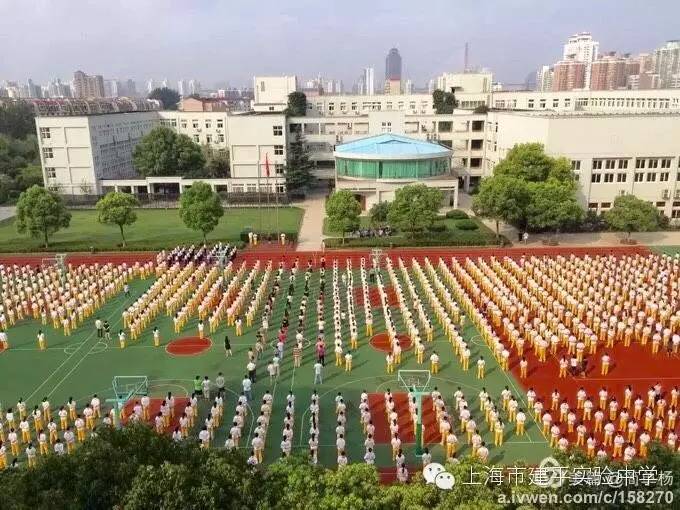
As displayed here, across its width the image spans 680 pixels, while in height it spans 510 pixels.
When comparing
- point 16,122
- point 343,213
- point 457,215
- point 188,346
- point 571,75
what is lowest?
point 188,346

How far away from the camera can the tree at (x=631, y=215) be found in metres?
34.5

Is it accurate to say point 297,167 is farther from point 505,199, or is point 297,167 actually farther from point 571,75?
point 571,75

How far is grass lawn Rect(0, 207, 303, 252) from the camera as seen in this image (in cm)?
3562

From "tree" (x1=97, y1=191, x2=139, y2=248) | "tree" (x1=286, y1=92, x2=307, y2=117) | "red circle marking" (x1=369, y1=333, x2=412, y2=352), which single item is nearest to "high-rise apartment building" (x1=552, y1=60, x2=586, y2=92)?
"tree" (x1=286, y1=92, x2=307, y2=117)

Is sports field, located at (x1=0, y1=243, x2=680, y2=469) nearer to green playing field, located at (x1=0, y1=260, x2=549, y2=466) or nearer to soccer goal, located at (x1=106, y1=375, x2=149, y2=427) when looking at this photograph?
green playing field, located at (x1=0, y1=260, x2=549, y2=466)

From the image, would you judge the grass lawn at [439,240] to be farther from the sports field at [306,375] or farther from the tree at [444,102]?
the tree at [444,102]

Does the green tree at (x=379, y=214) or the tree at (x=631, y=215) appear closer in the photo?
the tree at (x=631, y=215)

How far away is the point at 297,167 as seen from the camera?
5284 centimetres

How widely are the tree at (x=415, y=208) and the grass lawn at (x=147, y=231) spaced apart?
8.51m

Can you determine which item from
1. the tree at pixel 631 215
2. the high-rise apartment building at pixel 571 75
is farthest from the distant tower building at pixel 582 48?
the tree at pixel 631 215

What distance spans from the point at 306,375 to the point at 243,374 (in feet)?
7.07

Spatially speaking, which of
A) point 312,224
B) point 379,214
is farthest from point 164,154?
point 379,214

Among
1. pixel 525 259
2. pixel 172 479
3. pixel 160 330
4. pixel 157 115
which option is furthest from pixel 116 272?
pixel 157 115

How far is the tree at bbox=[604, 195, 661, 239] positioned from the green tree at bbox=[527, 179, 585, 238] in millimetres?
2155
